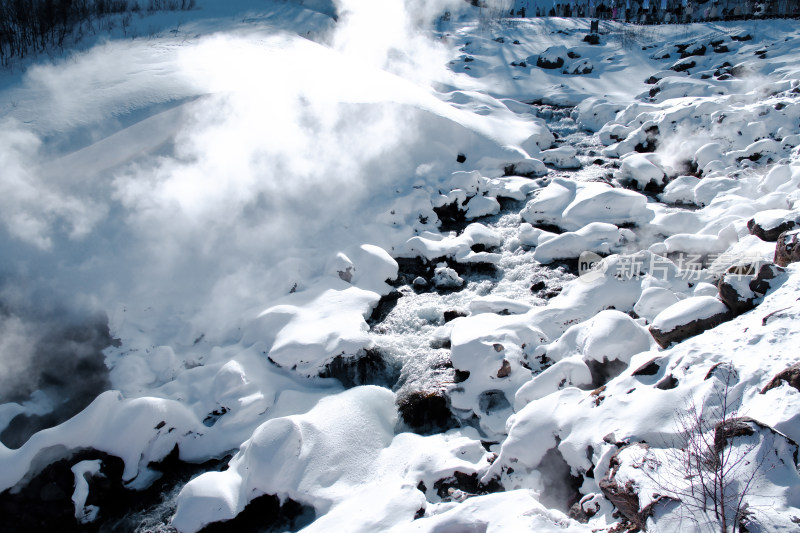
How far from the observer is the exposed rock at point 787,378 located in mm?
3285

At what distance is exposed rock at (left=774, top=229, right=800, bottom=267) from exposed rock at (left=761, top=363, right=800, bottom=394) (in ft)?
7.89

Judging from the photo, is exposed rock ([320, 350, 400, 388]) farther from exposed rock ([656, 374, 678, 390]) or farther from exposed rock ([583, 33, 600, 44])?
exposed rock ([583, 33, 600, 44])

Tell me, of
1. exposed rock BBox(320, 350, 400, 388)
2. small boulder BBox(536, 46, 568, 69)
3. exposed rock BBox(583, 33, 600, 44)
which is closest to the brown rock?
exposed rock BBox(320, 350, 400, 388)

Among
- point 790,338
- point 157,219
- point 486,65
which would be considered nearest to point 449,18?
point 486,65

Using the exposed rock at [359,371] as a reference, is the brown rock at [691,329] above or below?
above

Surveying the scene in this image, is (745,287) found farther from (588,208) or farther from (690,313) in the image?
(588,208)

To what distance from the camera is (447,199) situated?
32.0 feet

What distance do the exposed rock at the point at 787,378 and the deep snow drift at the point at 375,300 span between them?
0.02 m

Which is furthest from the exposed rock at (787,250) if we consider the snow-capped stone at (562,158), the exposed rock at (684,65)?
the exposed rock at (684,65)

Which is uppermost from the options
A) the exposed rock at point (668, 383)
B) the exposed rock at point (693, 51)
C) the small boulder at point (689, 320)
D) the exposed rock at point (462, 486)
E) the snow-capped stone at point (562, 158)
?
the exposed rock at point (693, 51)

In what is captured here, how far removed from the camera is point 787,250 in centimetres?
531

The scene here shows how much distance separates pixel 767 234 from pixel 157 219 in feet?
27.4

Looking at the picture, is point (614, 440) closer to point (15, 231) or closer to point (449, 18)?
point (15, 231)

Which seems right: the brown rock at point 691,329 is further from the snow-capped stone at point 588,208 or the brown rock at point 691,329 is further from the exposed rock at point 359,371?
the snow-capped stone at point 588,208
